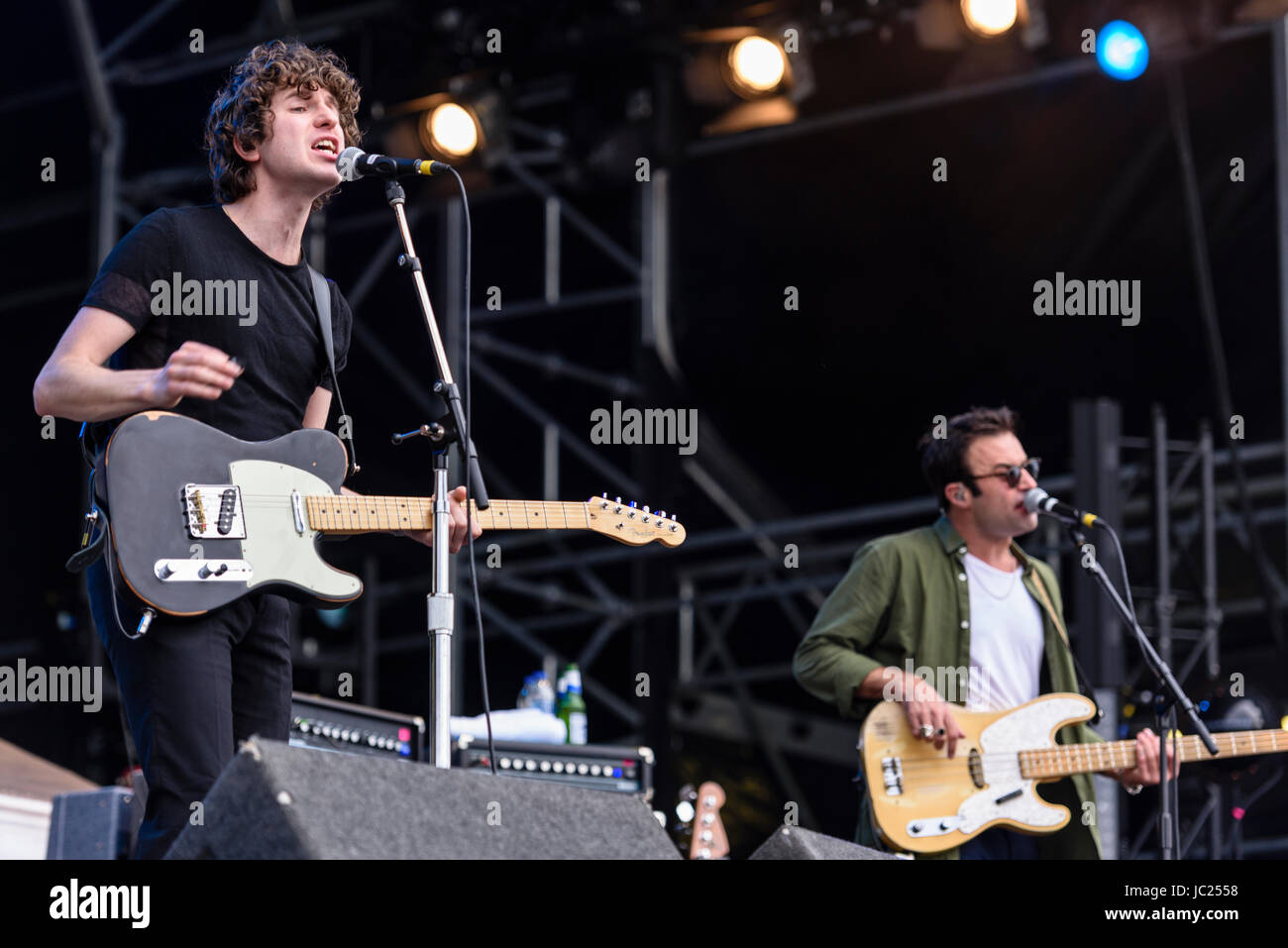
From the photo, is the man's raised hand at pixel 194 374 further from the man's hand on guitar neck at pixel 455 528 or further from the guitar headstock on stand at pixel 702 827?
the guitar headstock on stand at pixel 702 827

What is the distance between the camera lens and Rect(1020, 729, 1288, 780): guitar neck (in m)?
4.91

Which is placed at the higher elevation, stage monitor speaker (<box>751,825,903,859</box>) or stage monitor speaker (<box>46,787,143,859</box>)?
stage monitor speaker (<box>751,825,903,859</box>)

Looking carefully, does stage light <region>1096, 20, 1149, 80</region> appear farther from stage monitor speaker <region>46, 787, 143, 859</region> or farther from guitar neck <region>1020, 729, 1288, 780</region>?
stage monitor speaker <region>46, 787, 143, 859</region>

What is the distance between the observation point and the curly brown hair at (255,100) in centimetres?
379

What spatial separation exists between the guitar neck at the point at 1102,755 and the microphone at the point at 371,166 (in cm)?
254

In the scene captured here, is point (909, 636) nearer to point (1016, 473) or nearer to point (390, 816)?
point (1016, 473)

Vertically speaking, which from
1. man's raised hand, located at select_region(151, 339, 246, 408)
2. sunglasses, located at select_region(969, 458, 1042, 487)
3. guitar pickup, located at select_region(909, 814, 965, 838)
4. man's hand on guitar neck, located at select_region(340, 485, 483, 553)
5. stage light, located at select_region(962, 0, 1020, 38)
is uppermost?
stage light, located at select_region(962, 0, 1020, 38)

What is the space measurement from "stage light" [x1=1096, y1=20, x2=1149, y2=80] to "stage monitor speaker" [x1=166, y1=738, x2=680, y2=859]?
5354mm

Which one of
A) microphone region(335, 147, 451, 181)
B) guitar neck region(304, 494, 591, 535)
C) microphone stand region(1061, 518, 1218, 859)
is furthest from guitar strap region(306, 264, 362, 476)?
microphone stand region(1061, 518, 1218, 859)

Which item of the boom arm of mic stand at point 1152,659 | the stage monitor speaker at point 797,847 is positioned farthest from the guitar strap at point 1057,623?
the stage monitor speaker at point 797,847

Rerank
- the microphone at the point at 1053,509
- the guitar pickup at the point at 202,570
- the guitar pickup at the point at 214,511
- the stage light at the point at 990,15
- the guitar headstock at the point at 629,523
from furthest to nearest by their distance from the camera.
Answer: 1. the stage light at the point at 990,15
2. the microphone at the point at 1053,509
3. the guitar headstock at the point at 629,523
4. the guitar pickup at the point at 214,511
5. the guitar pickup at the point at 202,570

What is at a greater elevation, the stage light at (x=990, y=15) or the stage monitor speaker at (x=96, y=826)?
the stage light at (x=990, y=15)

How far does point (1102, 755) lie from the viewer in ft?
16.2

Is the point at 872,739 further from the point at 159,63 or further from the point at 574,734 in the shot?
the point at 159,63
